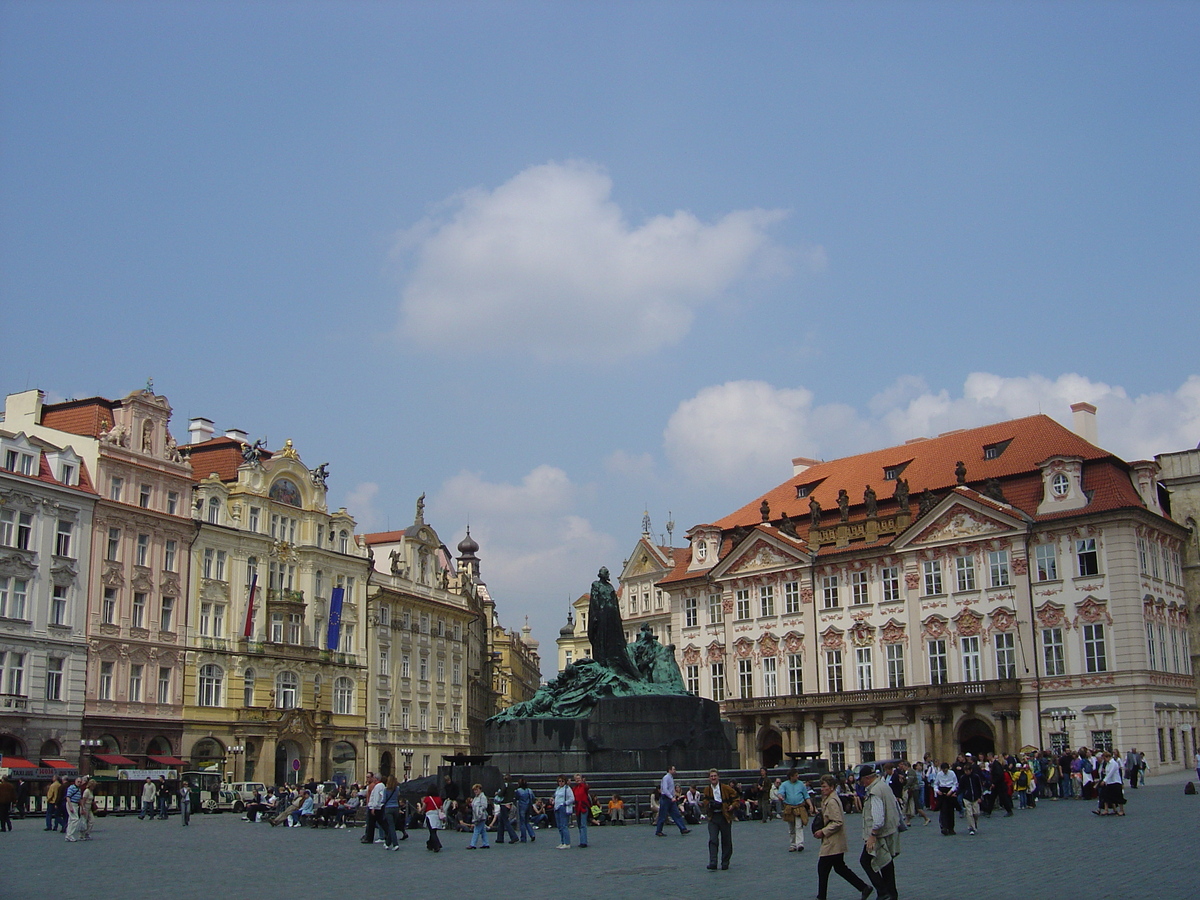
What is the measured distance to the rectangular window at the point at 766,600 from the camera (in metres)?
56.5

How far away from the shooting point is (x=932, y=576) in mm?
51094

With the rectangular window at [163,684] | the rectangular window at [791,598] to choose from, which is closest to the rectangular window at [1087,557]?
the rectangular window at [791,598]

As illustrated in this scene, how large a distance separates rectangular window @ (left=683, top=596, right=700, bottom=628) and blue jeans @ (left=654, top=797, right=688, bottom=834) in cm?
3657

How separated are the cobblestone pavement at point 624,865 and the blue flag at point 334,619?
35869 millimetres

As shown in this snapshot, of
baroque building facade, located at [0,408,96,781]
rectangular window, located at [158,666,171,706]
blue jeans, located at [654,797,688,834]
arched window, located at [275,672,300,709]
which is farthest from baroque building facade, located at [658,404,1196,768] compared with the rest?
blue jeans, located at [654,797,688,834]

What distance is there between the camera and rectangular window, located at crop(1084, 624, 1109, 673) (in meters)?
45.9

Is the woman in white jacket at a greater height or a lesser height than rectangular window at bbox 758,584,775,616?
lesser

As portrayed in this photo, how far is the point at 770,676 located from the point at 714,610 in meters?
4.69

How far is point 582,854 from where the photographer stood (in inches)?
781

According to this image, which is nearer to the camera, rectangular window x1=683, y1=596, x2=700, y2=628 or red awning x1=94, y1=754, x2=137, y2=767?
red awning x1=94, y1=754, x2=137, y2=767

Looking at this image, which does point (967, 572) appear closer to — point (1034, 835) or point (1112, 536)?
point (1112, 536)

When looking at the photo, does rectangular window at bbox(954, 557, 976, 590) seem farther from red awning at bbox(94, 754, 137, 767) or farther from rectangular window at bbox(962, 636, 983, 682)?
red awning at bbox(94, 754, 137, 767)

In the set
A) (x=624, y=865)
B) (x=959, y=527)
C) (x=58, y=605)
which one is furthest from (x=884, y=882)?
Answer: (x=58, y=605)

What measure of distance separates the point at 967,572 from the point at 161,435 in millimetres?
34226
